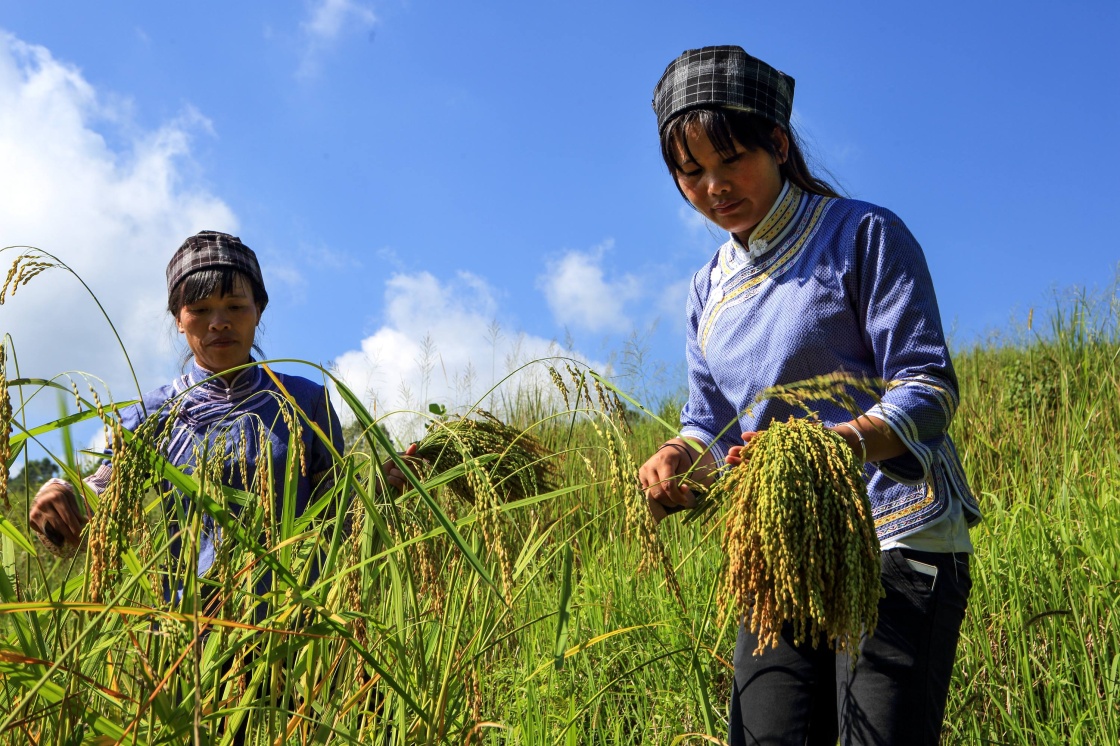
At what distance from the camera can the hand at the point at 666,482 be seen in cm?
174

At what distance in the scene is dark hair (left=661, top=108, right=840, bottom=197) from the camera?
1884mm

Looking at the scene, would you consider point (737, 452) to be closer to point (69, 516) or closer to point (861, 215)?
point (861, 215)

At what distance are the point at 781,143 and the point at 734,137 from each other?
0.19m

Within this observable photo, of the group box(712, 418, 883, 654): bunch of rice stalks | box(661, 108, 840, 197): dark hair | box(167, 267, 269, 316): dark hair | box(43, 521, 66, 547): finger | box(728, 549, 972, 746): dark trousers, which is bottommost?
box(728, 549, 972, 746): dark trousers

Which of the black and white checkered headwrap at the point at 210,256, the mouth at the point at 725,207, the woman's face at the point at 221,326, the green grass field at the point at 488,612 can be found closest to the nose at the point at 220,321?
the woman's face at the point at 221,326

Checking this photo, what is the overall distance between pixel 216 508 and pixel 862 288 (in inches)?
48.2

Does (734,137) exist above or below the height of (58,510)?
above

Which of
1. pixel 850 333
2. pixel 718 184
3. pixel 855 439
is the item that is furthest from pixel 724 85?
pixel 855 439

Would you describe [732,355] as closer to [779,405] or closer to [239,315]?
[779,405]

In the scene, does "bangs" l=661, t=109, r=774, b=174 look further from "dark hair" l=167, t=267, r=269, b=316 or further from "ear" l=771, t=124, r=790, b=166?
"dark hair" l=167, t=267, r=269, b=316

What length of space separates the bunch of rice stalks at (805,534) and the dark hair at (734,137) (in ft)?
2.38

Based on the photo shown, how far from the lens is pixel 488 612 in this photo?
1847 mm

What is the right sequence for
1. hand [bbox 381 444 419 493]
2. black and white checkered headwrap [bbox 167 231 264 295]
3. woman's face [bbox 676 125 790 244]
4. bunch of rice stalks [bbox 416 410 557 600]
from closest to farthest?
bunch of rice stalks [bbox 416 410 557 600] < woman's face [bbox 676 125 790 244] < hand [bbox 381 444 419 493] < black and white checkered headwrap [bbox 167 231 264 295]

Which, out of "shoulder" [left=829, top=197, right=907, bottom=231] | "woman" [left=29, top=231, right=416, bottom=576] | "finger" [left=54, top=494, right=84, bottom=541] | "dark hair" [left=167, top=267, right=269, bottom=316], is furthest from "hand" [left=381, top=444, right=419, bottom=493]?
"shoulder" [left=829, top=197, right=907, bottom=231]
